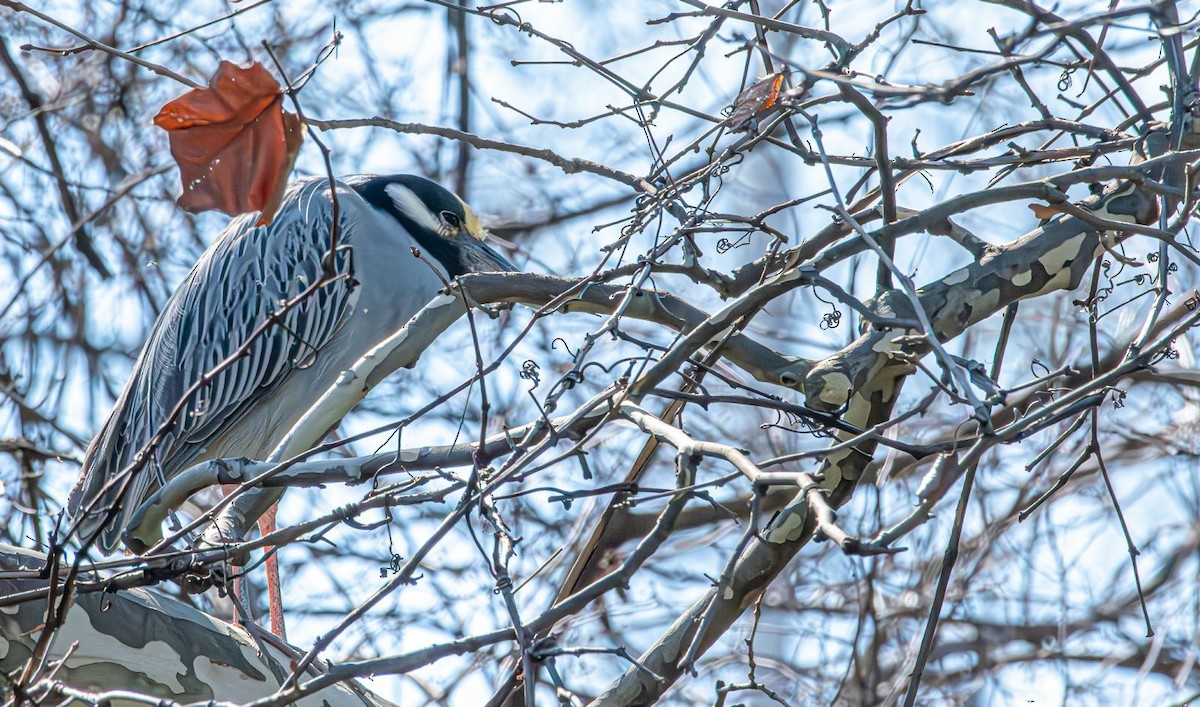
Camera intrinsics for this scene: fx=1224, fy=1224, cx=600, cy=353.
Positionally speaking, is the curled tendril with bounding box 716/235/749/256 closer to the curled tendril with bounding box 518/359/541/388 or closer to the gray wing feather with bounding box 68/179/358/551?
the curled tendril with bounding box 518/359/541/388

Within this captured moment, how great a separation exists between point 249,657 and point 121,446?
1965 mm

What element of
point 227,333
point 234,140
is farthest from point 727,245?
point 227,333

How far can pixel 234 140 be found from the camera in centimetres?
173

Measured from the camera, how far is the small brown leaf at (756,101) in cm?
198

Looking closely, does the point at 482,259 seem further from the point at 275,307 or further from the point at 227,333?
the point at 227,333

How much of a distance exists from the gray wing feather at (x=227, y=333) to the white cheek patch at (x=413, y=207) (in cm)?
21

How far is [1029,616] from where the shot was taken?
530 centimetres

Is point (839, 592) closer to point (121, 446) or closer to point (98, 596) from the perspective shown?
point (121, 446)

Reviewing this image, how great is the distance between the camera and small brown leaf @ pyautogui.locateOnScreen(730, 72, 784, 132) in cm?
198

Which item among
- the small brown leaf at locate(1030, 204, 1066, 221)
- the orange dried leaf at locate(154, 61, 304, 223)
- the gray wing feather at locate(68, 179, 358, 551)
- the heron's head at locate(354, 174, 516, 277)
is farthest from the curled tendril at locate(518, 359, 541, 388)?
the heron's head at locate(354, 174, 516, 277)

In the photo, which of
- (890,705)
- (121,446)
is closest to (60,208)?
(121,446)

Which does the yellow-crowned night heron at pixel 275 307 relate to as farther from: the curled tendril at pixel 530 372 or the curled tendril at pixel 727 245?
the curled tendril at pixel 530 372

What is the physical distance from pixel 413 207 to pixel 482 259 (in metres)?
0.38

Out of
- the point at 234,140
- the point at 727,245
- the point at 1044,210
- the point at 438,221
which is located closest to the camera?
the point at 234,140
